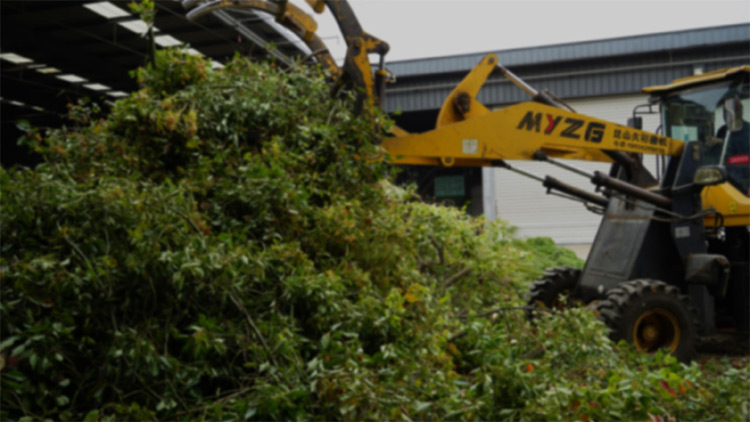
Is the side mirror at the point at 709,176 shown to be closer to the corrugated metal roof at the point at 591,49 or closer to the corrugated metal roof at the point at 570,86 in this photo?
the corrugated metal roof at the point at 570,86

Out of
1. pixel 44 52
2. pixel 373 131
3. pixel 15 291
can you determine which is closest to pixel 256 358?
pixel 15 291

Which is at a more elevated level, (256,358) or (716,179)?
(716,179)

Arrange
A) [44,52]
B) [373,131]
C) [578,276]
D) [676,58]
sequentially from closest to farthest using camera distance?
[373,131] < [578,276] < [44,52] < [676,58]

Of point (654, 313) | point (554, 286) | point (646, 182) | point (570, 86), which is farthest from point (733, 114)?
point (570, 86)

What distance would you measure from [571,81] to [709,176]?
1482 centimetres

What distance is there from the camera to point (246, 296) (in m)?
4.51

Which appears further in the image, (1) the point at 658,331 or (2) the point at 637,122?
(2) the point at 637,122

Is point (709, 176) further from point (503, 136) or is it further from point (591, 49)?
point (591, 49)

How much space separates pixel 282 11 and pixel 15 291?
3.55 metres

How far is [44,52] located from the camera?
17.1 m

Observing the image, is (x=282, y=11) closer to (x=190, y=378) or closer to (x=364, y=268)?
(x=364, y=268)

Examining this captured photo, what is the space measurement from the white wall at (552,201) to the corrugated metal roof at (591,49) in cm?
138

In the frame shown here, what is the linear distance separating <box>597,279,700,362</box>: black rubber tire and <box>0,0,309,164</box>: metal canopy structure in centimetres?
631

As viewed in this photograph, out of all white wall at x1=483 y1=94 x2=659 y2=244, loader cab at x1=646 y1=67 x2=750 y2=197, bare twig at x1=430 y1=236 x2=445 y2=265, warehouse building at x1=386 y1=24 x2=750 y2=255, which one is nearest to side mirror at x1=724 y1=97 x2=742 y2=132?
loader cab at x1=646 y1=67 x2=750 y2=197
